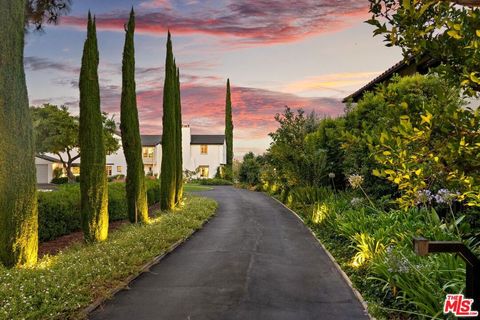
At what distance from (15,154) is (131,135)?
682 cm

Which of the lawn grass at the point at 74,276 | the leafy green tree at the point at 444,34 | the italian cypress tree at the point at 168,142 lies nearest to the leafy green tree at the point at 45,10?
the italian cypress tree at the point at 168,142

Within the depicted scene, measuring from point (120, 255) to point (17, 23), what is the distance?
19.9 feet

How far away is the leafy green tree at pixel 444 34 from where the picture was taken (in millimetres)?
2844

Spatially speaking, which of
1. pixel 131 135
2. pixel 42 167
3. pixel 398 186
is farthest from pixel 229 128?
pixel 398 186

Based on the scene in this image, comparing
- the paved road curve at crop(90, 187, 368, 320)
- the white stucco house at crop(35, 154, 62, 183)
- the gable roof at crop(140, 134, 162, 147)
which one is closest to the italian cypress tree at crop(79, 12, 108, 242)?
the paved road curve at crop(90, 187, 368, 320)

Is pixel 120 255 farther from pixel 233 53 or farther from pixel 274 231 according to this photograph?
pixel 233 53

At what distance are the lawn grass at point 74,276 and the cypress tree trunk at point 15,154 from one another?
63cm

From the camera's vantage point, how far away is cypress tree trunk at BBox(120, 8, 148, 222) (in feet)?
51.6

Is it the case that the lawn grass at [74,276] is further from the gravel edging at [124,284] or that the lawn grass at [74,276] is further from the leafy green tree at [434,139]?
the leafy green tree at [434,139]

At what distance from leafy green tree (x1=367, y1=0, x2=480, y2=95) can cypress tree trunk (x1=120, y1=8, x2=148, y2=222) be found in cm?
1349

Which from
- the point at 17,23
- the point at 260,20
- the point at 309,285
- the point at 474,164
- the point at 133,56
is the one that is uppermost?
the point at 260,20

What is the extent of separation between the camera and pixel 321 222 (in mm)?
15875

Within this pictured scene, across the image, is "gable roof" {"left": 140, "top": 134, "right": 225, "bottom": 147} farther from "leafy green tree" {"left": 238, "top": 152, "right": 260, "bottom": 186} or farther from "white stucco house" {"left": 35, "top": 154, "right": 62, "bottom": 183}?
"leafy green tree" {"left": 238, "top": 152, "right": 260, "bottom": 186}

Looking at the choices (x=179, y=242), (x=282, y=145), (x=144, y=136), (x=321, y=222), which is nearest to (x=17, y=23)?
(x=179, y=242)
